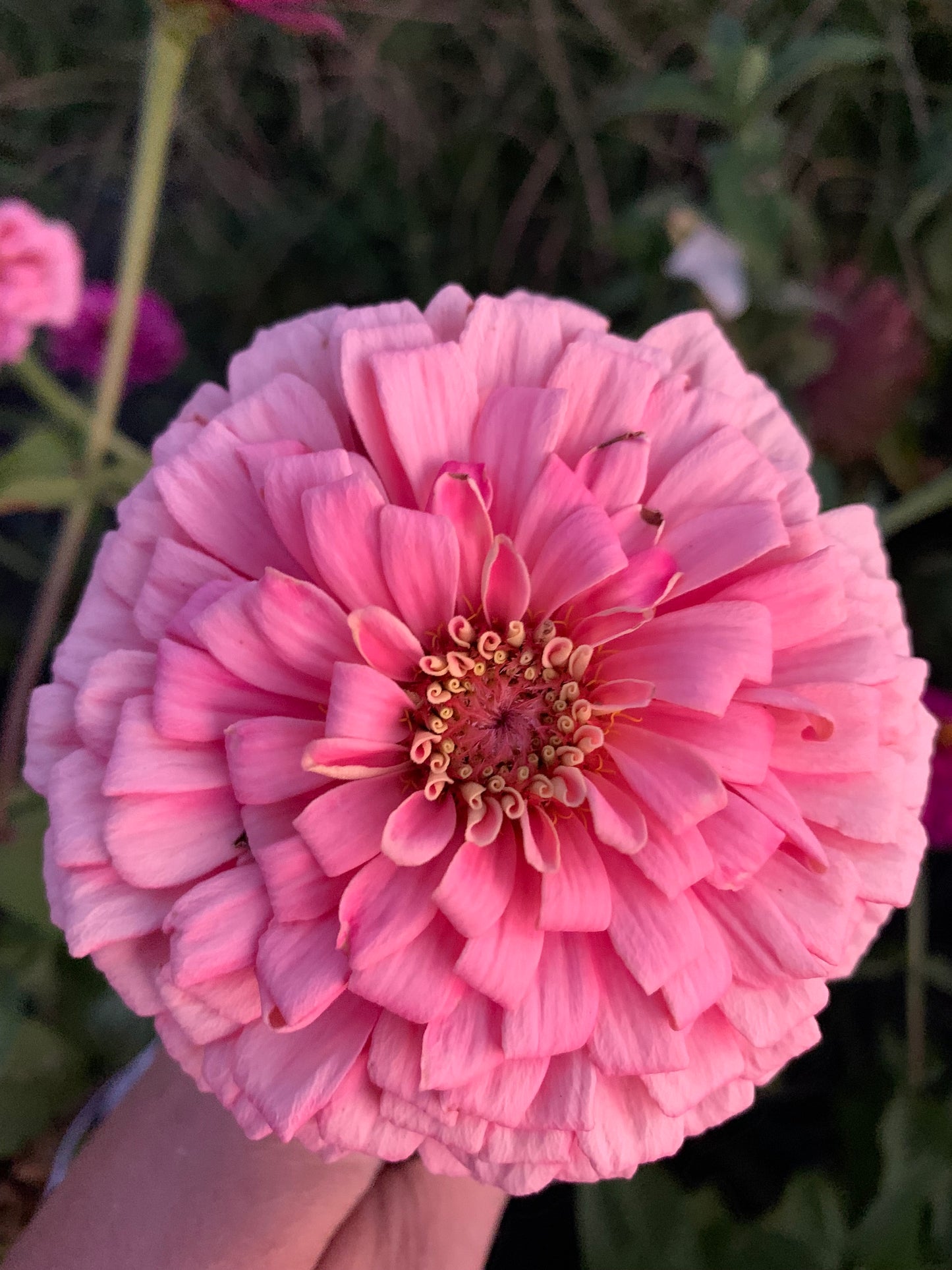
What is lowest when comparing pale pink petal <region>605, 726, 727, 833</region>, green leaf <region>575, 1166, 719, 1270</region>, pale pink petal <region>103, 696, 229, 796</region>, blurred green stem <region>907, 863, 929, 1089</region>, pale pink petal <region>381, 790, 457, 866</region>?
green leaf <region>575, 1166, 719, 1270</region>

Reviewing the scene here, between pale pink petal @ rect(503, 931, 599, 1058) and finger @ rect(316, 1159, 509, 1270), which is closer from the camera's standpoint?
pale pink petal @ rect(503, 931, 599, 1058)

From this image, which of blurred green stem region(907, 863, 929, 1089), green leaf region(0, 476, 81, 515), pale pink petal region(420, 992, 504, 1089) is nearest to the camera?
pale pink petal region(420, 992, 504, 1089)

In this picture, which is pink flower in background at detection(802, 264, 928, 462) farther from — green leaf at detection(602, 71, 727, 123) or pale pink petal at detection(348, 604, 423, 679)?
pale pink petal at detection(348, 604, 423, 679)

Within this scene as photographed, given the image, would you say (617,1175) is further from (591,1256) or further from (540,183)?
(540,183)

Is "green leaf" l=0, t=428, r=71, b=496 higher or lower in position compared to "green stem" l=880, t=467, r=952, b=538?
higher

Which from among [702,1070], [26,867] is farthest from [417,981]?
[26,867]

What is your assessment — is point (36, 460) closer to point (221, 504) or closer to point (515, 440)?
point (221, 504)

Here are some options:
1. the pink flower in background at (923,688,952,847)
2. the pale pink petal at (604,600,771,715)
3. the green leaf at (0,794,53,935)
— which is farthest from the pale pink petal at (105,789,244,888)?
the pink flower in background at (923,688,952,847)

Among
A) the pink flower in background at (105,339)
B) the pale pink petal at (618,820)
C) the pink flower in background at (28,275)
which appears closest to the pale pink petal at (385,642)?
the pale pink petal at (618,820)

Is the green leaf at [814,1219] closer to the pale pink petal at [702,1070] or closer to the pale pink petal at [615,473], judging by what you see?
the pale pink petal at [702,1070]
